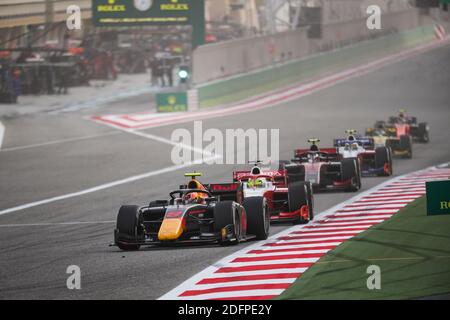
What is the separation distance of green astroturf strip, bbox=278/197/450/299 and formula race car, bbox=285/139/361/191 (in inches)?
247

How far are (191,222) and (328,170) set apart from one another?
9068 mm

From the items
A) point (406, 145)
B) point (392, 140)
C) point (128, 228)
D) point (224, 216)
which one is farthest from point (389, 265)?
point (406, 145)

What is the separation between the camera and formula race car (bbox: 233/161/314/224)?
841 inches

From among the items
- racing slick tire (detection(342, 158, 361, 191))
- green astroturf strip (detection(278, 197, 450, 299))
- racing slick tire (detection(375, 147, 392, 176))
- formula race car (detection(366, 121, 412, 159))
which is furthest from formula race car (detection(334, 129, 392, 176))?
green astroturf strip (detection(278, 197, 450, 299))

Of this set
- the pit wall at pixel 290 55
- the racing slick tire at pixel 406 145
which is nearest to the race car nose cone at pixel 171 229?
the racing slick tire at pixel 406 145

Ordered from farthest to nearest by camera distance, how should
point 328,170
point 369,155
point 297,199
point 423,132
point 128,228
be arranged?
1. point 423,132
2. point 369,155
3. point 328,170
4. point 297,199
5. point 128,228

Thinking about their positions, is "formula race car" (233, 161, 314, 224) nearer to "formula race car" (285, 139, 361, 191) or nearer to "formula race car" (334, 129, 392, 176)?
"formula race car" (285, 139, 361, 191)

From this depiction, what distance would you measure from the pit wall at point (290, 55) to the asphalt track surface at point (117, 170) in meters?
3.28

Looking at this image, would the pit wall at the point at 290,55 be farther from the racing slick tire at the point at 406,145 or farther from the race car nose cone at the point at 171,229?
the race car nose cone at the point at 171,229

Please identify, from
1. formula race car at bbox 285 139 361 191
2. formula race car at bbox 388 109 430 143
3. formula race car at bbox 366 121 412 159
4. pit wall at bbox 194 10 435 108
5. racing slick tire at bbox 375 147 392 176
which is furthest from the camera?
pit wall at bbox 194 10 435 108

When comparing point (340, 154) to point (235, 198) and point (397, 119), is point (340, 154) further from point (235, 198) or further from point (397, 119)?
point (397, 119)

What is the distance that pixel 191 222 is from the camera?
18344mm

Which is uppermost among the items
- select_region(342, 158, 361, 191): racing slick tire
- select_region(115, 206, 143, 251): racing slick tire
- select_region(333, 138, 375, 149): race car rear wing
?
select_region(333, 138, 375, 149): race car rear wing

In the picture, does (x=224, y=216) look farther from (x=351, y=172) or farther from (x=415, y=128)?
(x=415, y=128)
